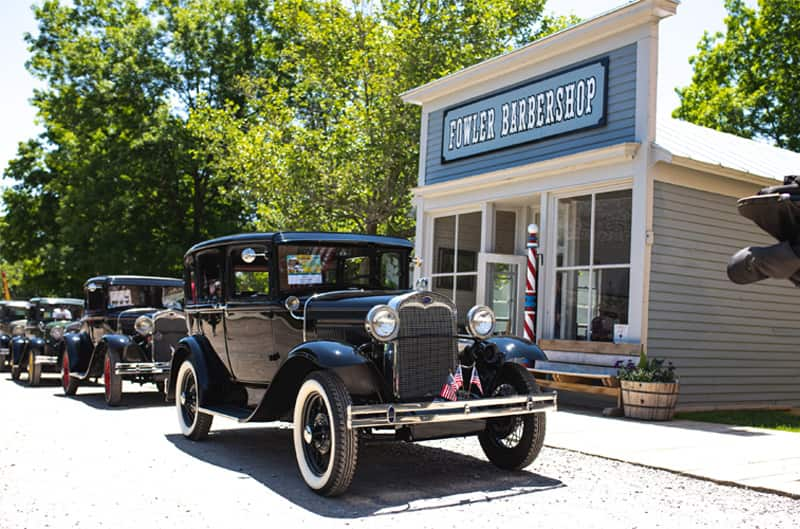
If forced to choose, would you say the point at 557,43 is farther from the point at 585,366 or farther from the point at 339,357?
the point at 339,357

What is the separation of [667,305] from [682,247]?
34.0 inches

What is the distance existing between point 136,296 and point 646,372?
8.08 metres

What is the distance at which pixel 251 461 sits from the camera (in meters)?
6.44

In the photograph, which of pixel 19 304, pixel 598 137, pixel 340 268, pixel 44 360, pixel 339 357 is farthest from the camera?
pixel 19 304

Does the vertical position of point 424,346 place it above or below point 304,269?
below

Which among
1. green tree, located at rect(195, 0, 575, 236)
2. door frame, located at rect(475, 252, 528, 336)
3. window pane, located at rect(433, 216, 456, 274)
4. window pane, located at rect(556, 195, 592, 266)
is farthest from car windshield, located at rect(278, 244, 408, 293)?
green tree, located at rect(195, 0, 575, 236)

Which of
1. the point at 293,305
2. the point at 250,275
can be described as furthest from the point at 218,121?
the point at 293,305

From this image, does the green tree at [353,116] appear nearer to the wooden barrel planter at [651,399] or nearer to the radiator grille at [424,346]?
the wooden barrel planter at [651,399]

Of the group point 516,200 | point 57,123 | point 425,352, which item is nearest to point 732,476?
point 425,352

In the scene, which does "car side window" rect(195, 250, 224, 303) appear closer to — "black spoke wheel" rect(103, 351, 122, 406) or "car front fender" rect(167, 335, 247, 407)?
"car front fender" rect(167, 335, 247, 407)

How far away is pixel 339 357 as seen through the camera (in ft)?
17.5

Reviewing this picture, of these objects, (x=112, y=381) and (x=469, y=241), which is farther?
(x=469, y=241)

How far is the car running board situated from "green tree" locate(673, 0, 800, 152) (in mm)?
24033

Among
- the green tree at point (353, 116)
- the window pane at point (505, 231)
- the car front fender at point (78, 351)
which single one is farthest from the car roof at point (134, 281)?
the green tree at point (353, 116)
